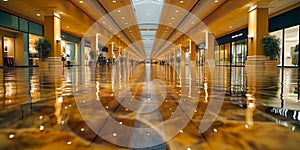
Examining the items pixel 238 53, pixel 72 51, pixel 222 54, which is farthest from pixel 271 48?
pixel 72 51

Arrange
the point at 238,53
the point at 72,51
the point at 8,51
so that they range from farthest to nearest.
→ the point at 72,51 < the point at 238,53 < the point at 8,51

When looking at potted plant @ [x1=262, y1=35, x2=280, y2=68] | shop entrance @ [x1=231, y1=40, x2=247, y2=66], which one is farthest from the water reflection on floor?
shop entrance @ [x1=231, y1=40, x2=247, y2=66]

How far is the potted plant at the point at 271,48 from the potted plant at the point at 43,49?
11885 mm

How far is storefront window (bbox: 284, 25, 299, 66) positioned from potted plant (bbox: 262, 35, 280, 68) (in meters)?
5.02

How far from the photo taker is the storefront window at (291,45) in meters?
16.2

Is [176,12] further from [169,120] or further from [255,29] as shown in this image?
[169,120]

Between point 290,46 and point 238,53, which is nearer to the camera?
point 290,46

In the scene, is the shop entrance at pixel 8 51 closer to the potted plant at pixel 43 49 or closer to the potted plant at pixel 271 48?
the potted plant at pixel 43 49

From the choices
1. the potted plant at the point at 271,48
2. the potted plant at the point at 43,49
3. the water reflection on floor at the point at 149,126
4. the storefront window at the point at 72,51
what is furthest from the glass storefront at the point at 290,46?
the storefront window at the point at 72,51

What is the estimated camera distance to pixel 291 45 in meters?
17.0

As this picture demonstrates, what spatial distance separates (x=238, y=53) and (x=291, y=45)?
8.33 m

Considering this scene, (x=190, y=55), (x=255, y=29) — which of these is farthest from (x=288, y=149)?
(x=190, y=55)

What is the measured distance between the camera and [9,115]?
6.68ft

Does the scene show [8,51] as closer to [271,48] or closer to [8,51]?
[8,51]
